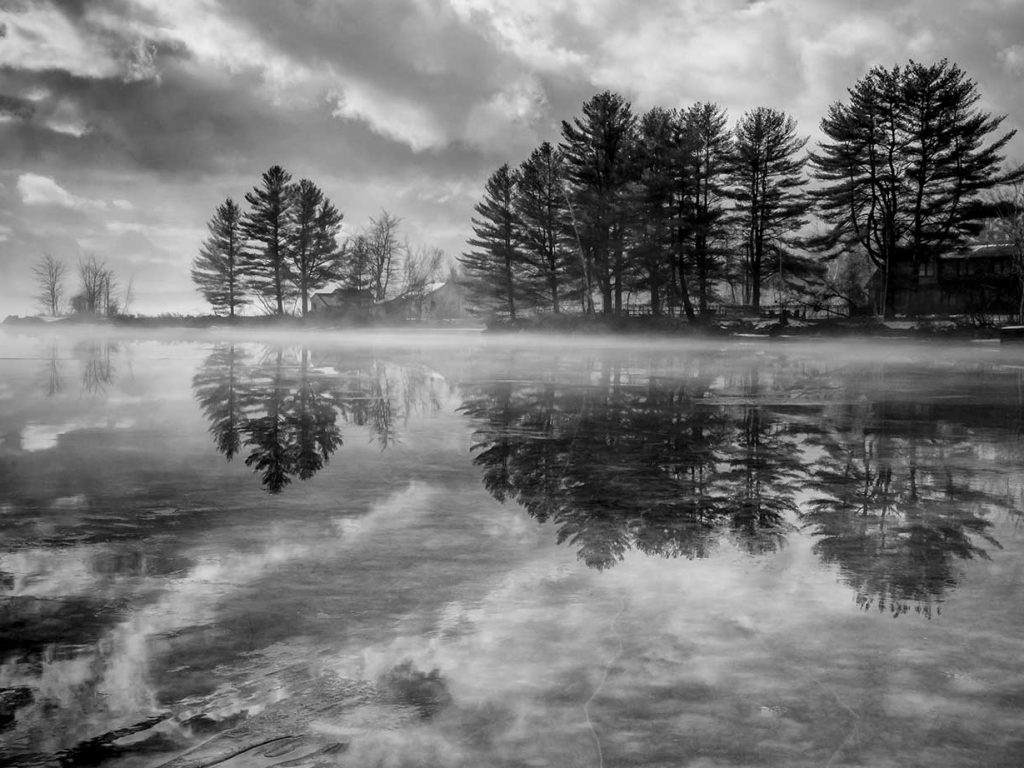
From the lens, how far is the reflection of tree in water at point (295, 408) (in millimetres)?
8891

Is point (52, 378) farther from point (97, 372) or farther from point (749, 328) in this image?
point (749, 328)

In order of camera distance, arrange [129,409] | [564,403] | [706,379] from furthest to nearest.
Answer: [706,379]
[564,403]
[129,409]

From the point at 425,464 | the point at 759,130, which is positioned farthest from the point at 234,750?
the point at 759,130

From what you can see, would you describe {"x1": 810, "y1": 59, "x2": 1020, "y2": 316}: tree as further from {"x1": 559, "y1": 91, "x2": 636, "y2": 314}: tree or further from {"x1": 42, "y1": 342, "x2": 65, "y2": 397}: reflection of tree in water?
{"x1": 42, "y1": 342, "x2": 65, "y2": 397}: reflection of tree in water

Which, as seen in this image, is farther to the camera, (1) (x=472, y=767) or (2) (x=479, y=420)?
(2) (x=479, y=420)

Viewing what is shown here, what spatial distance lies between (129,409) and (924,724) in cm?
1246

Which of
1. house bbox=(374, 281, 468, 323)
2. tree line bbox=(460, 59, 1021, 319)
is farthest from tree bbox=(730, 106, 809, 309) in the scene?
house bbox=(374, 281, 468, 323)

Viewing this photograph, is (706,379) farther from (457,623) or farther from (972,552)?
(457,623)

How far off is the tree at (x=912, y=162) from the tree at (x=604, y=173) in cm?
1256

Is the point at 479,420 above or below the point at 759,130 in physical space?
below

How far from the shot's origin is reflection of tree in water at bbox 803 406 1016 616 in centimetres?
476

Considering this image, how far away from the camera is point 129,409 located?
13.0 m

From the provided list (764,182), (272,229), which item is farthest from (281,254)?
(764,182)

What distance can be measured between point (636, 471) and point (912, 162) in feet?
162
